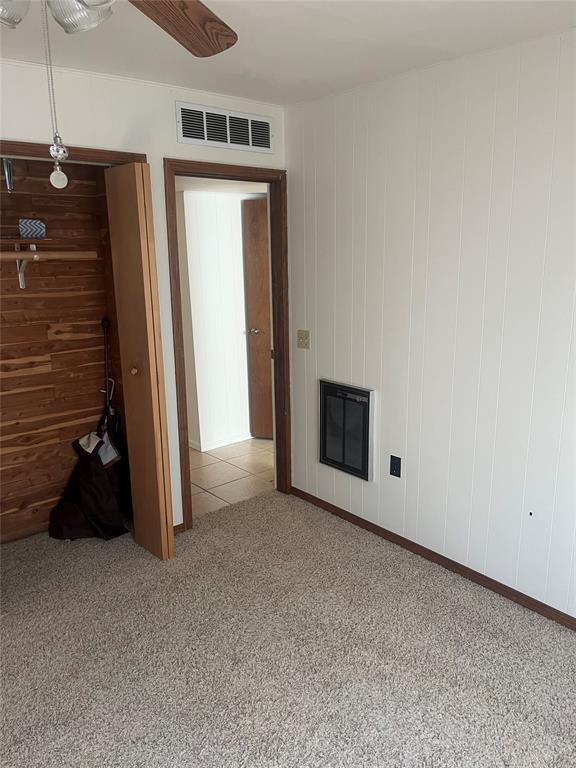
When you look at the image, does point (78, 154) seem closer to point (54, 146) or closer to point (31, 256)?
point (31, 256)

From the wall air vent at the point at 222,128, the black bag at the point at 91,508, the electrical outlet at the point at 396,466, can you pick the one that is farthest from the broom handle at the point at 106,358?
the electrical outlet at the point at 396,466

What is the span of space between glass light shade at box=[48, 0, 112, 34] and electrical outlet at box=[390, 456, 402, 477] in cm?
239

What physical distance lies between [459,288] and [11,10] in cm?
198

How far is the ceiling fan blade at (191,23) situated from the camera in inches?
47.1

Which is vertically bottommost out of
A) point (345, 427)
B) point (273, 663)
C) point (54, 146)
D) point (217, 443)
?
point (273, 663)

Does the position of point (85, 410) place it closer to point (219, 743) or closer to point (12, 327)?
point (12, 327)

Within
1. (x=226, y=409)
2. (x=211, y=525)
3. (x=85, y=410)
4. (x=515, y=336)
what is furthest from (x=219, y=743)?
(x=226, y=409)

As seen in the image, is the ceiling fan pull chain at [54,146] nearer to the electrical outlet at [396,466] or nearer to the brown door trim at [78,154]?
the brown door trim at [78,154]

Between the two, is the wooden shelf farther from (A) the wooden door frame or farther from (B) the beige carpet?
(B) the beige carpet

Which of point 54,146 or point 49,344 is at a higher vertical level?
point 54,146

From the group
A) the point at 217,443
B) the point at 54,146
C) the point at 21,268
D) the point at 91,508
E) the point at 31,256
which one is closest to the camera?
the point at 54,146

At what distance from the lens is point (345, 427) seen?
3377mm

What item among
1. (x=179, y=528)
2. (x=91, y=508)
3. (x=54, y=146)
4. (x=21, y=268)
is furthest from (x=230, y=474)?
(x=54, y=146)

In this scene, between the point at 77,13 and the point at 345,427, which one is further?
the point at 345,427
